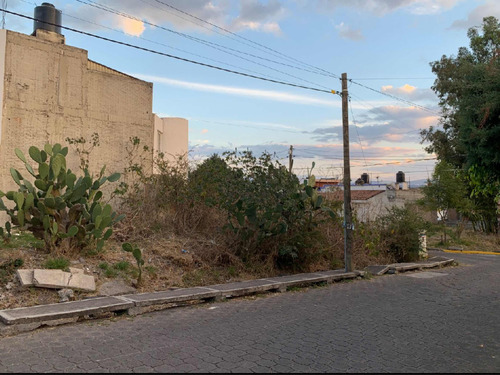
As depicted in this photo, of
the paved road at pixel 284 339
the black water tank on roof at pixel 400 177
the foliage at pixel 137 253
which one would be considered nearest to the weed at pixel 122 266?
the foliage at pixel 137 253

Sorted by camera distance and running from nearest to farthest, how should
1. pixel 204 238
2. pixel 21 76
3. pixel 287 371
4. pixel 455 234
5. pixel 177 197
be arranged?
1. pixel 287 371
2. pixel 204 238
3. pixel 177 197
4. pixel 21 76
5. pixel 455 234

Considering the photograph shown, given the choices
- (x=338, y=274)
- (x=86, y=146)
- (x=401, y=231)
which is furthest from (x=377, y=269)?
(x=86, y=146)

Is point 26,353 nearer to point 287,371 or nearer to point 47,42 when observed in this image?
point 287,371

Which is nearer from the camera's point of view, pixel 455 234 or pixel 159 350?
pixel 159 350

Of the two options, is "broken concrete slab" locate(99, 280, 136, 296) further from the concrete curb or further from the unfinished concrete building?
the unfinished concrete building

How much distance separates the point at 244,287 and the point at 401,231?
367 inches

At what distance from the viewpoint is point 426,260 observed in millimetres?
18141

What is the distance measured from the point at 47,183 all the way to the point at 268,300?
19.3ft

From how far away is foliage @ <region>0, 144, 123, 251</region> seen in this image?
10.0 m

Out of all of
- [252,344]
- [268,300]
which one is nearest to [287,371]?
[252,344]

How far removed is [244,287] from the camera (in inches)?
407

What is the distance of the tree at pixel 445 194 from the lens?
2566 cm

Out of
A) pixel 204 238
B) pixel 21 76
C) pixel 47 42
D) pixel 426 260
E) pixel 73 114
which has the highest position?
pixel 47 42

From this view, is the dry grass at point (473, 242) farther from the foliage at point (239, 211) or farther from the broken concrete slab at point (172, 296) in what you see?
the broken concrete slab at point (172, 296)
